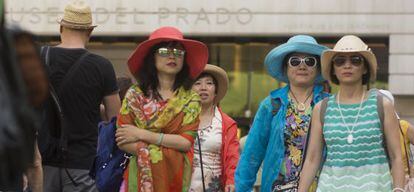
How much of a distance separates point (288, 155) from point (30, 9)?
2326 cm

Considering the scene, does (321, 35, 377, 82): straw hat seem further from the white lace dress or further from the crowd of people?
the white lace dress

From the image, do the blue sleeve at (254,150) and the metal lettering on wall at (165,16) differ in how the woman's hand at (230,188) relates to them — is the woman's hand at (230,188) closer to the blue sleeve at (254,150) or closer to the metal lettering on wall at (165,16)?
the blue sleeve at (254,150)

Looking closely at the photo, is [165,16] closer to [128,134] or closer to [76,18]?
[76,18]

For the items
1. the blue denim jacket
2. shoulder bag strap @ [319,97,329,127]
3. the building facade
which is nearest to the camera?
shoulder bag strap @ [319,97,329,127]

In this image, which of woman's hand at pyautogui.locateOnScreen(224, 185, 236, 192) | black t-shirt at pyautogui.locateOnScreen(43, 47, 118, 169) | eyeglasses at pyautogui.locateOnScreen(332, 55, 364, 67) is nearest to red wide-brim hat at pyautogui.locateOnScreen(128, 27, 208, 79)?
black t-shirt at pyautogui.locateOnScreen(43, 47, 118, 169)

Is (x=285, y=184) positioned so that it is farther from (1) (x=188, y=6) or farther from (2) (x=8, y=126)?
(1) (x=188, y=6)

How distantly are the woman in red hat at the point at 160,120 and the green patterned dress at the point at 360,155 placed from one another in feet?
3.36

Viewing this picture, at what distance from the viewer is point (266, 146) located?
8633mm

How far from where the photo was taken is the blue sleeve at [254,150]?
28.2 feet

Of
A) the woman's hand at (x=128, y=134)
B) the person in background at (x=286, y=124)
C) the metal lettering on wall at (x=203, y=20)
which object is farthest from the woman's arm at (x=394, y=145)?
the metal lettering on wall at (x=203, y=20)

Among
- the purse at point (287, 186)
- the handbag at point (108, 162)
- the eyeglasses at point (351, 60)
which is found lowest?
the purse at point (287, 186)

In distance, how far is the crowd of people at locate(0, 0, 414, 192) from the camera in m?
7.23

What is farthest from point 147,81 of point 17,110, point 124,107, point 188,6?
point 188,6

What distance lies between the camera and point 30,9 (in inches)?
1209
